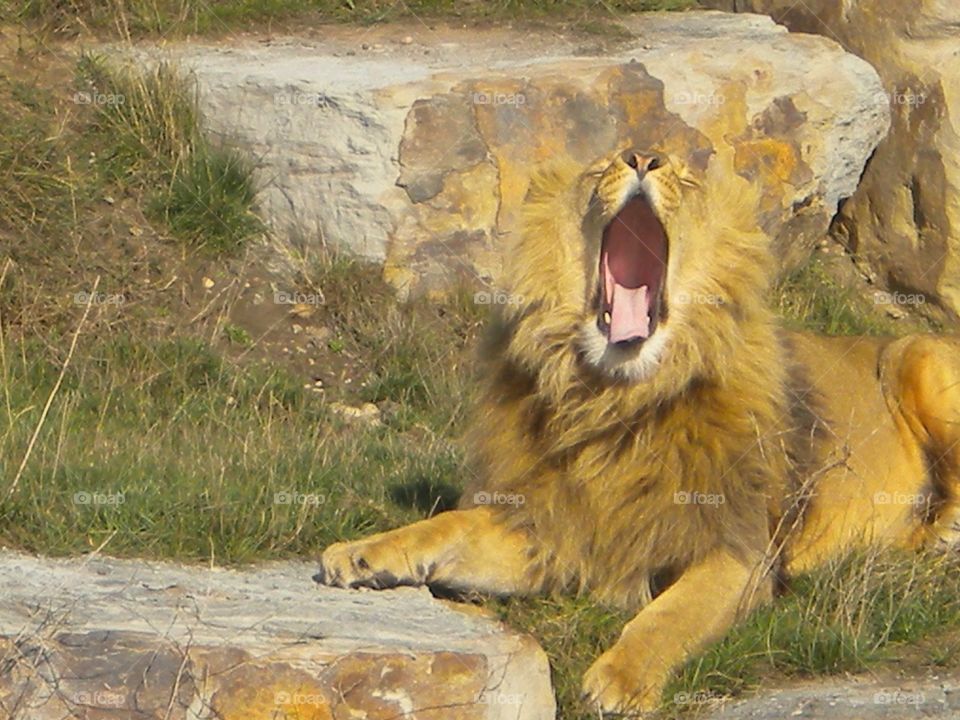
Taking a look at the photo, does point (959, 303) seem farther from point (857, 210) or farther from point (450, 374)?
point (450, 374)

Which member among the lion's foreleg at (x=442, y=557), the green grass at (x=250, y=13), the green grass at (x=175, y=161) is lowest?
the lion's foreleg at (x=442, y=557)

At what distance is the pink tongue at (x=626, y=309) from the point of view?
18.1ft

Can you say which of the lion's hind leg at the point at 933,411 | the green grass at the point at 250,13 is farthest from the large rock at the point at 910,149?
the lion's hind leg at the point at 933,411

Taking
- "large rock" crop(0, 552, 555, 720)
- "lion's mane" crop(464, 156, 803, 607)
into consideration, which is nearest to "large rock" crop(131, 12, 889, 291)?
"lion's mane" crop(464, 156, 803, 607)

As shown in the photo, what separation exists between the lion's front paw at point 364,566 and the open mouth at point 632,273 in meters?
0.94

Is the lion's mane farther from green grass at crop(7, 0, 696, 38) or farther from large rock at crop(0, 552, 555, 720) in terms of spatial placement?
green grass at crop(7, 0, 696, 38)

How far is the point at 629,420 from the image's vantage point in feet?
18.2

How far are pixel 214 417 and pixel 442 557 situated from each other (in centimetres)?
238

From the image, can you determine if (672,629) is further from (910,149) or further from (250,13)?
(250,13)

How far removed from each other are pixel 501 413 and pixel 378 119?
353 cm

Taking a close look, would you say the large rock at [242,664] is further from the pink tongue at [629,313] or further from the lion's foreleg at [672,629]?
the pink tongue at [629,313]

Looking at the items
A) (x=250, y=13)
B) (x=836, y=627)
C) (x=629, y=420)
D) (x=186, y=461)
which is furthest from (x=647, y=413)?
(x=250, y=13)

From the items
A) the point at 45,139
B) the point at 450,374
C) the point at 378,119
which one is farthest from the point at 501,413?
the point at 45,139

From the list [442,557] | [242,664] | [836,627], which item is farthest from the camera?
[442,557]
